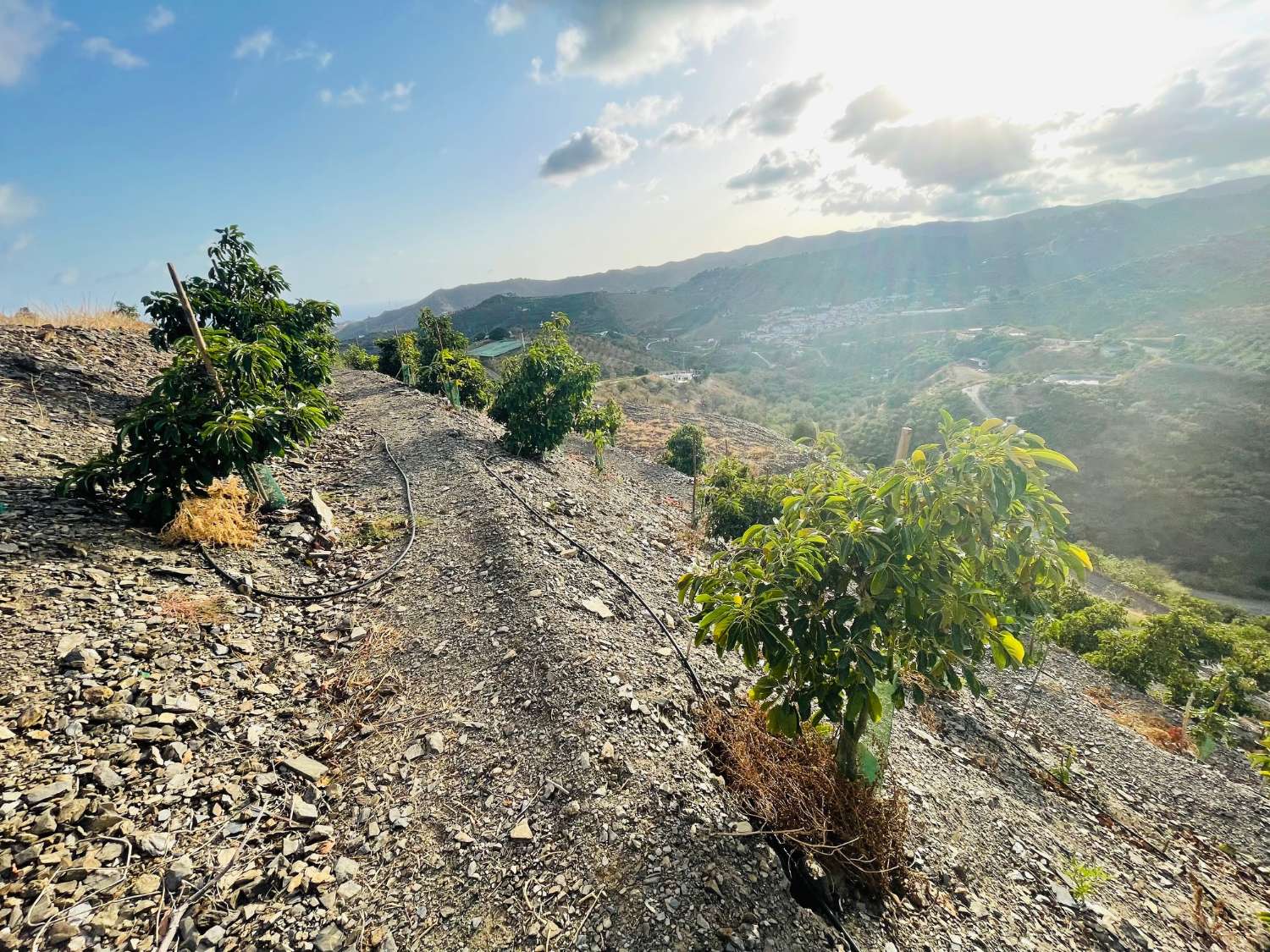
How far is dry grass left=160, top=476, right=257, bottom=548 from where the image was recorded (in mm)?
6070

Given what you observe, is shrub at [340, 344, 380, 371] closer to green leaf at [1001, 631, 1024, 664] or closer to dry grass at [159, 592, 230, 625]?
dry grass at [159, 592, 230, 625]

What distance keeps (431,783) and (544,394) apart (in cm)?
957

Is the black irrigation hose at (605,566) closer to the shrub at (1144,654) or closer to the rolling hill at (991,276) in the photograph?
the shrub at (1144,654)

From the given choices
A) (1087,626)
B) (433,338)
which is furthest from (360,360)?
(1087,626)

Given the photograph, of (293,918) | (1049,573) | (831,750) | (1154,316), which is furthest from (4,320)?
(1154,316)

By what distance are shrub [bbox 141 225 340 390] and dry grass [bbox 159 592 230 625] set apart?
19.4 ft

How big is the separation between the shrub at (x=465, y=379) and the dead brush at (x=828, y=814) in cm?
1894

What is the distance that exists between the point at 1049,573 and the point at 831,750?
221 centimetres

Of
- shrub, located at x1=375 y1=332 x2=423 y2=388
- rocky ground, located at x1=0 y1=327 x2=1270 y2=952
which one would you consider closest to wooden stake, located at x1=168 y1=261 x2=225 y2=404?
rocky ground, located at x1=0 y1=327 x2=1270 y2=952

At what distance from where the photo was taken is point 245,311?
10.9 metres

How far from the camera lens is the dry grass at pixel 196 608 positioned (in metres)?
5.04

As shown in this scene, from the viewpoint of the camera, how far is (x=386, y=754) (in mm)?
4422

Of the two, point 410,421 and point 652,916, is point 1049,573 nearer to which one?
point 652,916

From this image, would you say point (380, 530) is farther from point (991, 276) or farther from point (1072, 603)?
point (991, 276)
